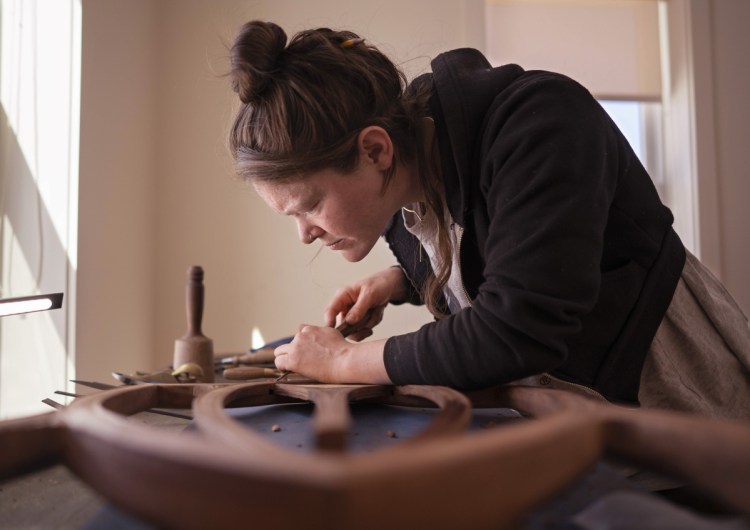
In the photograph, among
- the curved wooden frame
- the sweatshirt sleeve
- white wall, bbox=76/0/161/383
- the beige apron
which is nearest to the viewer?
the curved wooden frame

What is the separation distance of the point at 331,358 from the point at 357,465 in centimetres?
61

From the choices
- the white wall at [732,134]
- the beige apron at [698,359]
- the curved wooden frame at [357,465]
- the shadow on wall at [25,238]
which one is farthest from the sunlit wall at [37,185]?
the white wall at [732,134]

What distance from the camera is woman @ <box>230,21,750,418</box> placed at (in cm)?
74

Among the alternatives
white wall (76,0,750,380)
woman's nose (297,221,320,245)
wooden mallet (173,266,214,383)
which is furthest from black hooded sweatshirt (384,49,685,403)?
white wall (76,0,750,380)

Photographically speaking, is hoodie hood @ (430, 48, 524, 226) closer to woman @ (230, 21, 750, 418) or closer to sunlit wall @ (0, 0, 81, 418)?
woman @ (230, 21, 750, 418)

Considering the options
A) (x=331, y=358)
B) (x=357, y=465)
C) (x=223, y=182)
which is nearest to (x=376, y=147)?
(x=331, y=358)

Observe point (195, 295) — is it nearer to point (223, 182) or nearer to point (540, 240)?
point (540, 240)

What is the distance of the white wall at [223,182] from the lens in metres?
2.47

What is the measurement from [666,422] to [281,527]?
278mm

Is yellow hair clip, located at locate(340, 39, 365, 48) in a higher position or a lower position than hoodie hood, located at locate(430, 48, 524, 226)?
higher

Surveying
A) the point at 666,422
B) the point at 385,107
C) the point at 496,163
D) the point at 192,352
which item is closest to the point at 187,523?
the point at 666,422

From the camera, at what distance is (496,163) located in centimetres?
82

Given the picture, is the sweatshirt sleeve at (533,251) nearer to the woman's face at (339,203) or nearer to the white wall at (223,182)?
the woman's face at (339,203)

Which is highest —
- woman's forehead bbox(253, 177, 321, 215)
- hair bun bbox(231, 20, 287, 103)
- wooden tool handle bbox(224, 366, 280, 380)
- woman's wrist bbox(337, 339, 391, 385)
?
hair bun bbox(231, 20, 287, 103)
